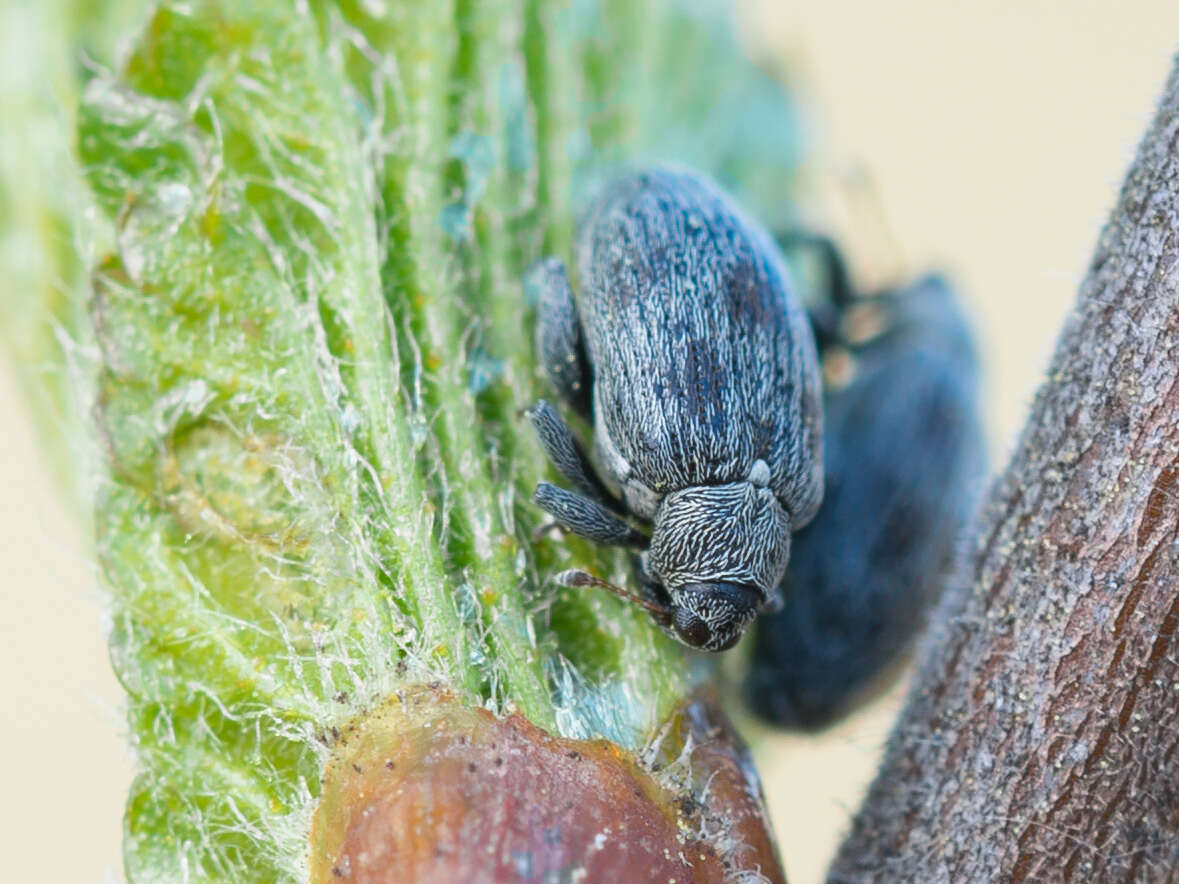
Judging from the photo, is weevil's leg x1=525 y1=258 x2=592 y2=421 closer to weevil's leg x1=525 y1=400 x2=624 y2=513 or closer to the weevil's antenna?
weevil's leg x1=525 y1=400 x2=624 y2=513

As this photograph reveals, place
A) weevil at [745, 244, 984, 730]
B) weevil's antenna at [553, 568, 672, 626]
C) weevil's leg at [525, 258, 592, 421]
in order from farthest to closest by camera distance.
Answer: weevil at [745, 244, 984, 730] < weevil's leg at [525, 258, 592, 421] < weevil's antenna at [553, 568, 672, 626]

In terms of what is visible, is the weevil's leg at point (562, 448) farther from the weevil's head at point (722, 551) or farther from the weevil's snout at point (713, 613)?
the weevil's snout at point (713, 613)

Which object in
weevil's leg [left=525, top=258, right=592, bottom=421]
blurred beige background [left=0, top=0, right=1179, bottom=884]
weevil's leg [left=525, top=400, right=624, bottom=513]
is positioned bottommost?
blurred beige background [left=0, top=0, right=1179, bottom=884]

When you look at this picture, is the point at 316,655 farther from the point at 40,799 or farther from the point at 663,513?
the point at 40,799

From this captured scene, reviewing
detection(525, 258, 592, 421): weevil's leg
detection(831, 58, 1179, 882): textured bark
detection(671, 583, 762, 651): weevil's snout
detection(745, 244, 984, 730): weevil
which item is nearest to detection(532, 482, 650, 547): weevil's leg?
detection(671, 583, 762, 651): weevil's snout

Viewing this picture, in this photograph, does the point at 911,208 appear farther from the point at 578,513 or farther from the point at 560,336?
the point at 578,513

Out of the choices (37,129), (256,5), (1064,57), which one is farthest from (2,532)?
(1064,57)

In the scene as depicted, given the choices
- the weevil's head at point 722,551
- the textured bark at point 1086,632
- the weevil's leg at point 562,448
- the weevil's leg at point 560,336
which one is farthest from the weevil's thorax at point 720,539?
the textured bark at point 1086,632
